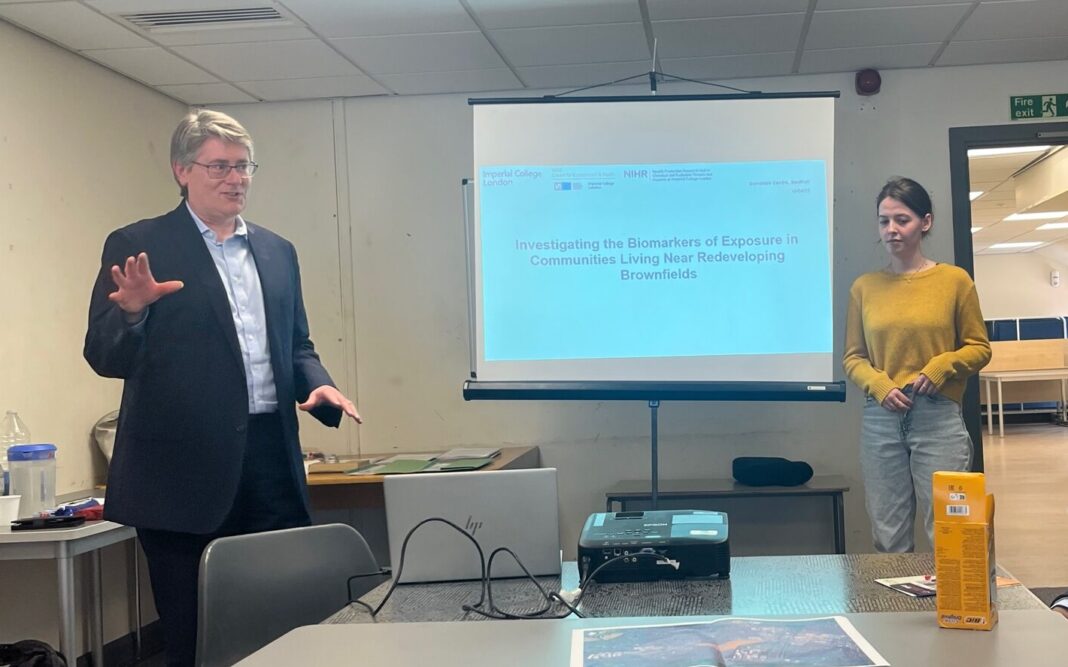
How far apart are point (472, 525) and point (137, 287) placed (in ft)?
2.66

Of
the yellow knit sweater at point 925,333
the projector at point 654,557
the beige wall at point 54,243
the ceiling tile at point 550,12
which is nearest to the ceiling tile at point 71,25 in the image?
the beige wall at point 54,243

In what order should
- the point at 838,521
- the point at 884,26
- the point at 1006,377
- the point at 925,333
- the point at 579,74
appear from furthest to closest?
the point at 1006,377 < the point at 579,74 < the point at 838,521 < the point at 884,26 < the point at 925,333

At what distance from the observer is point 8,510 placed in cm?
288

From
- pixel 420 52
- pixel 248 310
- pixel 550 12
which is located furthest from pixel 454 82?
pixel 248 310

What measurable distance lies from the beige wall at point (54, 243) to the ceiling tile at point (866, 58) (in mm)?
2911

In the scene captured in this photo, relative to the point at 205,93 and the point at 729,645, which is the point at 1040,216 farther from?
the point at 729,645

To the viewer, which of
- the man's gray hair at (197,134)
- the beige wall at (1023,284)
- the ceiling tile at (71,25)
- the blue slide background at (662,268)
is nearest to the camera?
the man's gray hair at (197,134)

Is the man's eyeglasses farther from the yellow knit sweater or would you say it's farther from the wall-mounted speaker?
the wall-mounted speaker

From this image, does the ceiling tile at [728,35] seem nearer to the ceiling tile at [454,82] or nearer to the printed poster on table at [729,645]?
the ceiling tile at [454,82]

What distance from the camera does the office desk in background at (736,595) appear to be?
130 cm

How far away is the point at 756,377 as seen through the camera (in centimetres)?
278

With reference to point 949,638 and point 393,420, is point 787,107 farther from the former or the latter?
point 393,420

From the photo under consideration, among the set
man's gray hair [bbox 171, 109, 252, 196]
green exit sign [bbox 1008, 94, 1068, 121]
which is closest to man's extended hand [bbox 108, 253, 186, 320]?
man's gray hair [bbox 171, 109, 252, 196]

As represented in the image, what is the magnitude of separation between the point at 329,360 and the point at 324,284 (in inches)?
14.3
